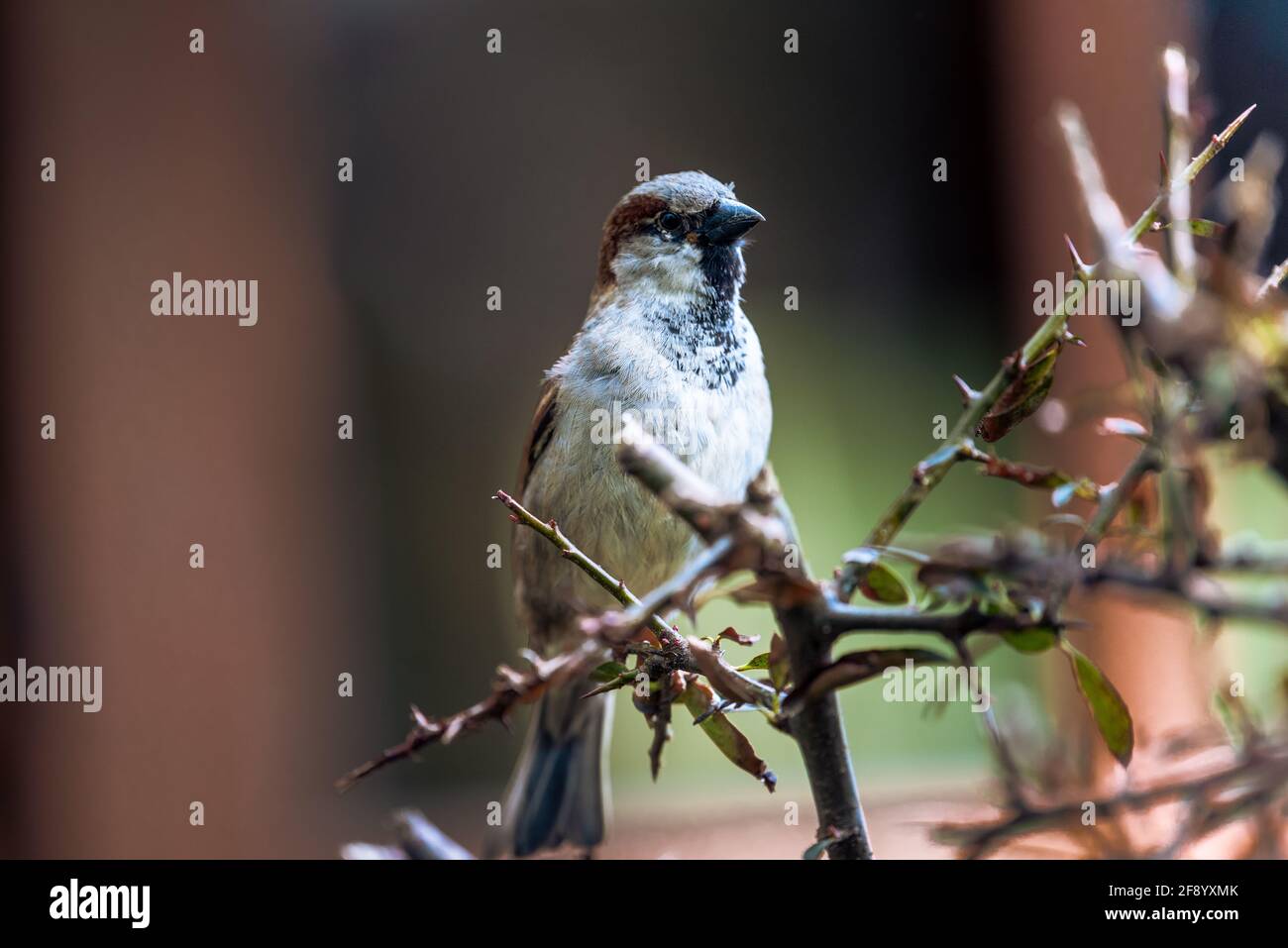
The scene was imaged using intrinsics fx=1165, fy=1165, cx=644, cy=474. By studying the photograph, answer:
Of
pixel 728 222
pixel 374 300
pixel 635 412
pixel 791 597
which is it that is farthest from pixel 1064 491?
pixel 374 300

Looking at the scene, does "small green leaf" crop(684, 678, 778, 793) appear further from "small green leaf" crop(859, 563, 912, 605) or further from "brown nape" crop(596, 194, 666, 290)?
"brown nape" crop(596, 194, 666, 290)

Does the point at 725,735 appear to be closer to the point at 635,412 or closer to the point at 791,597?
the point at 791,597

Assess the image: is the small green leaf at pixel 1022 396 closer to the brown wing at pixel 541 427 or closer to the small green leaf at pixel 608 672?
the small green leaf at pixel 608 672

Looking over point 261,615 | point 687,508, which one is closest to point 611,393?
point 687,508

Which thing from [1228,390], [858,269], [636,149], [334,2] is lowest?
[1228,390]

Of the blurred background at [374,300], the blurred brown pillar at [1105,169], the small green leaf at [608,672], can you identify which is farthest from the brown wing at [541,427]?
the small green leaf at [608,672]
